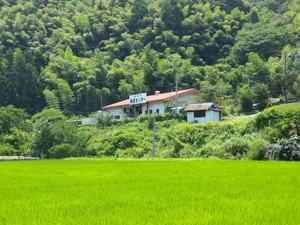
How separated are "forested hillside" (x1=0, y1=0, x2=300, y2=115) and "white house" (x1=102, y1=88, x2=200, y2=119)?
195 cm

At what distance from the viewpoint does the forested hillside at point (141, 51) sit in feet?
133

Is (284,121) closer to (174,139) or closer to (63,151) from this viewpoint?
(174,139)

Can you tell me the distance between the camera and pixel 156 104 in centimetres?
3416

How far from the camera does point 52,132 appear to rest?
2295 centimetres

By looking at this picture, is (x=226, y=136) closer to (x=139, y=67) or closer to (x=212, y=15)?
(x=139, y=67)

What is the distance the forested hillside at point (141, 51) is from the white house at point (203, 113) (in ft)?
11.5

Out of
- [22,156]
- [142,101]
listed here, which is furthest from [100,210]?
[142,101]

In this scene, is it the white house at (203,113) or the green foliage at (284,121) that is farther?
the white house at (203,113)

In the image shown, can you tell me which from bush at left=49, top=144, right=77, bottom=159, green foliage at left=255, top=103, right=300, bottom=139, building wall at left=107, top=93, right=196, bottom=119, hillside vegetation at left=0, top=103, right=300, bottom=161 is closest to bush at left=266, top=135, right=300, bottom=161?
hillside vegetation at left=0, top=103, right=300, bottom=161

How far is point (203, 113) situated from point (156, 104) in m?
7.41

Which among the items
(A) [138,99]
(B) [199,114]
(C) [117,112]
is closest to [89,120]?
(C) [117,112]

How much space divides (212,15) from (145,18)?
39.2 ft

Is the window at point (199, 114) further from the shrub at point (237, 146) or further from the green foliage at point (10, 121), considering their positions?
the green foliage at point (10, 121)

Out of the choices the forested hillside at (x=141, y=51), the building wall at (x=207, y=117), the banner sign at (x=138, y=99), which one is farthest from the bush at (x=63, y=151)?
the forested hillside at (x=141, y=51)
